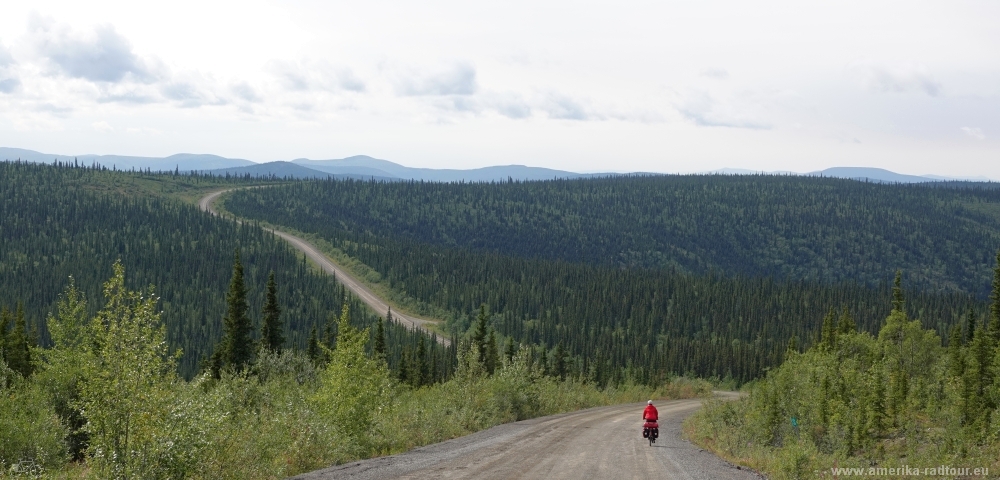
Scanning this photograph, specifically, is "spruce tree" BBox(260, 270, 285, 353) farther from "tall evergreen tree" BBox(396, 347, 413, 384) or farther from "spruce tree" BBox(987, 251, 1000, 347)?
"spruce tree" BBox(987, 251, 1000, 347)

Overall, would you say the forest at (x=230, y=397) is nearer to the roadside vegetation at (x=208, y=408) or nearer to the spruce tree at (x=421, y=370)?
the roadside vegetation at (x=208, y=408)

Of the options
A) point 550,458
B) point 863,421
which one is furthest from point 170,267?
point 863,421

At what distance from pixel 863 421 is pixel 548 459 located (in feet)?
41.4

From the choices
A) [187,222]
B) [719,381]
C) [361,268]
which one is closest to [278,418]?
[719,381]

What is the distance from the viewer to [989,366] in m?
26.5

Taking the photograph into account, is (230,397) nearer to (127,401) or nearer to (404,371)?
(127,401)

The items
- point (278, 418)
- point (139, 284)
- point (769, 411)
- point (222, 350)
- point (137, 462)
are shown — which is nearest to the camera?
point (137, 462)

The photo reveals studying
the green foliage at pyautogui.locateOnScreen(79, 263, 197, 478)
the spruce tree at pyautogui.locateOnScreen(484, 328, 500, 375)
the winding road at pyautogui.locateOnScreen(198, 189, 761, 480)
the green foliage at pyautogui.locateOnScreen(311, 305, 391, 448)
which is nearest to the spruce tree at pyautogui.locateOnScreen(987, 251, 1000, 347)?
the winding road at pyautogui.locateOnScreen(198, 189, 761, 480)

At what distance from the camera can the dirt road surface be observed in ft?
62.7

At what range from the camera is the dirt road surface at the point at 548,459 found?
19.1 metres

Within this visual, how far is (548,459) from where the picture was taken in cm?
2195

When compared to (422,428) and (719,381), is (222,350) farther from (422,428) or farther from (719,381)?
(719,381)

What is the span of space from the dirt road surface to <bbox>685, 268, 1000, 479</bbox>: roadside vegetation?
5.90ft

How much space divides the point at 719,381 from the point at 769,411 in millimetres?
73859
